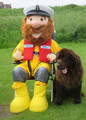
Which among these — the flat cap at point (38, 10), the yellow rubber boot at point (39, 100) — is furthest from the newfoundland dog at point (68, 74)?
the flat cap at point (38, 10)

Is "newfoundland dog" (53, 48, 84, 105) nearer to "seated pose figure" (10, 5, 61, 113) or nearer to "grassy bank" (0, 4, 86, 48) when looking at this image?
"seated pose figure" (10, 5, 61, 113)

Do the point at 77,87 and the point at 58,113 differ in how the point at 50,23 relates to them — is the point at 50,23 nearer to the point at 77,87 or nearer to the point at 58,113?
the point at 77,87

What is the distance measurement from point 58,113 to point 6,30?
7.77 meters

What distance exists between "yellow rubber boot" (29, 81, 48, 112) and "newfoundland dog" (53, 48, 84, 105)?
0.24 meters

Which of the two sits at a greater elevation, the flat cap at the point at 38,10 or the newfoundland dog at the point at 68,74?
the flat cap at the point at 38,10

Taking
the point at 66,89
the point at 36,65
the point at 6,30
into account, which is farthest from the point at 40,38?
the point at 6,30

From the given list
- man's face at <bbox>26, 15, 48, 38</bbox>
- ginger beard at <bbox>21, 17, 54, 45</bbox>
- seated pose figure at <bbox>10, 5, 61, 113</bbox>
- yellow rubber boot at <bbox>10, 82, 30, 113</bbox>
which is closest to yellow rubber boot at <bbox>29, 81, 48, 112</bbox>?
seated pose figure at <bbox>10, 5, 61, 113</bbox>

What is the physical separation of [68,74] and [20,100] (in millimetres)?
844

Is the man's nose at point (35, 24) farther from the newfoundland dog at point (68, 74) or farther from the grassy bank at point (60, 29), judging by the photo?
the grassy bank at point (60, 29)

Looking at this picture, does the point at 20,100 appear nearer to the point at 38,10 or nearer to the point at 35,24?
the point at 35,24

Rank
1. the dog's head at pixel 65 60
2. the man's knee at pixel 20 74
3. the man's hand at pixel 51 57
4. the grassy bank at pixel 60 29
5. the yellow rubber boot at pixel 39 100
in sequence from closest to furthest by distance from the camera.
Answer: the dog's head at pixel 65 60
the yellow rubber boot at pixel 39 100
the man's knee at pixel 20 74
the man's hand at pixel 51 57
the grassy bank at pixel 60 29

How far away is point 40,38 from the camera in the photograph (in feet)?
10.2

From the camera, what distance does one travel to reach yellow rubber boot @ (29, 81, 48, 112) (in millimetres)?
2796

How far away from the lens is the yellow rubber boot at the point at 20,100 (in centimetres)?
282
